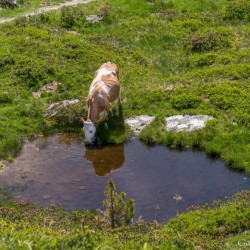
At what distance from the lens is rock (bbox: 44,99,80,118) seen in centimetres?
2600

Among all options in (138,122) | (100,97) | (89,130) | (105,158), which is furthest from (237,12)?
(105,158)

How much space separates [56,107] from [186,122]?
20.0 ft

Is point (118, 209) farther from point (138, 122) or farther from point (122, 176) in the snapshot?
point (138, 122)

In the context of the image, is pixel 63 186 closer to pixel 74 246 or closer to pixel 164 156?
pixel 164 156

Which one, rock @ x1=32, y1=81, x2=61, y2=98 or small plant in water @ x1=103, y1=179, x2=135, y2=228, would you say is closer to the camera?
small plant in water @ x1=103, y1=179, x2=135, y2=228

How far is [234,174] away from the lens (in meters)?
21.7

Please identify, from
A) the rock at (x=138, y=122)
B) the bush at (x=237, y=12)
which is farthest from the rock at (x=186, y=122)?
the bush at (x=237, y=12)

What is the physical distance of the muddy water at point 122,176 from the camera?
2017 centimetres

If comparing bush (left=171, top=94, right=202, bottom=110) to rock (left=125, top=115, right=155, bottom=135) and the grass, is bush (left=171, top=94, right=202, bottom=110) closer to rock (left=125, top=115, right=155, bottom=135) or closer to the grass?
the grass

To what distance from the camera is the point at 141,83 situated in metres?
28.6

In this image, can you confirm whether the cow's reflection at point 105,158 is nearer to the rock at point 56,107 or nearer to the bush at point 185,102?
the rock at point 56,107

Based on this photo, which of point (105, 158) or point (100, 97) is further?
point (100, 97)

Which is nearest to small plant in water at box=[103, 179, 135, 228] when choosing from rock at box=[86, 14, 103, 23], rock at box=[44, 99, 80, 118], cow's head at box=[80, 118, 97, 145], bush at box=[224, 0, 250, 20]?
cow's head at box=[80, 118, 97, 145]

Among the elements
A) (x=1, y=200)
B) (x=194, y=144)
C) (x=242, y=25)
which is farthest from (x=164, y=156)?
(x=242, y=25)
